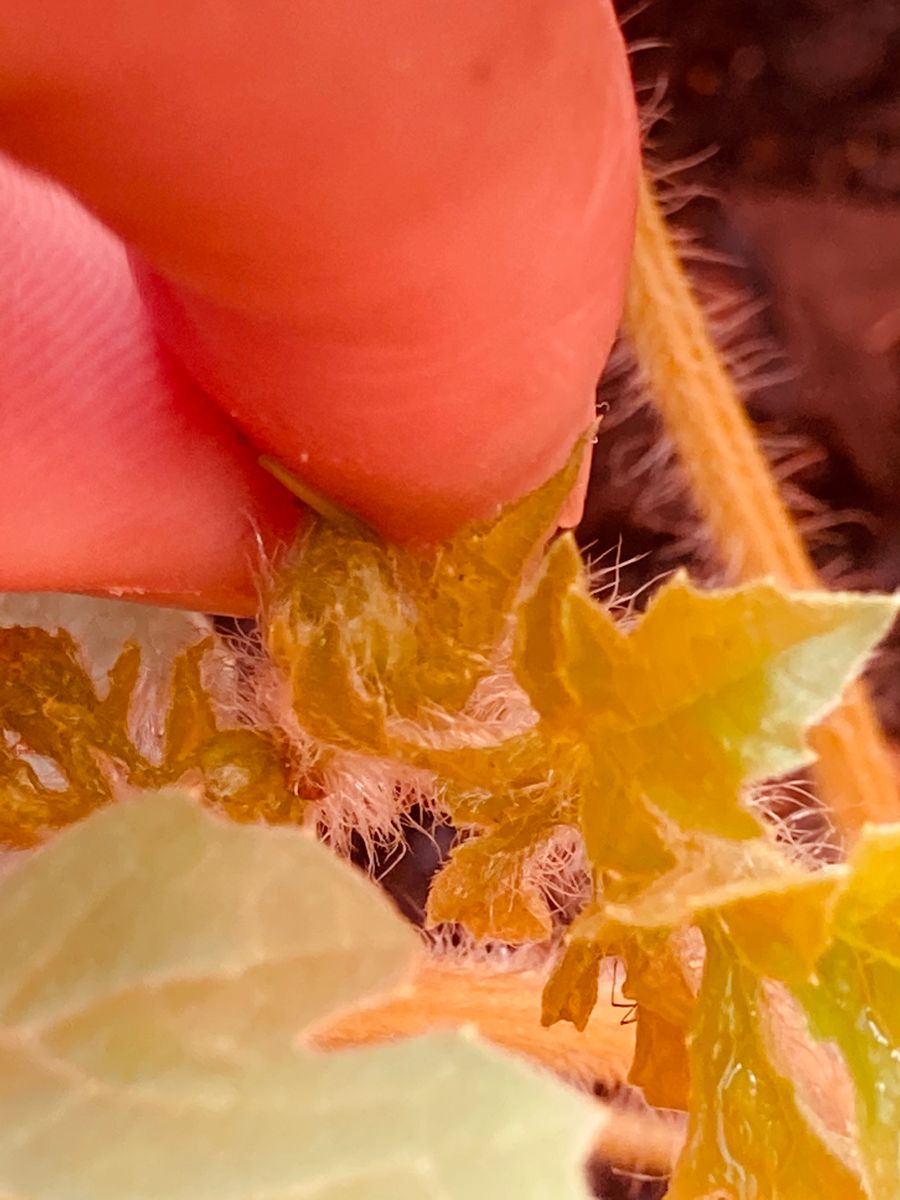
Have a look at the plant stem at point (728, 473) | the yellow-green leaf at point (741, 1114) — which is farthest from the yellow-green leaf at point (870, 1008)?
the plant stem at point (728, 473)

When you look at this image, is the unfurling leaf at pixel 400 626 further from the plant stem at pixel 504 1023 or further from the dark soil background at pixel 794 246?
the dark soil background at pixel 794 246

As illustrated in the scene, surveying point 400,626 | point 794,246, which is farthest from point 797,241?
point 400,626

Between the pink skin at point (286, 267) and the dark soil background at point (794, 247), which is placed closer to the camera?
the pink skin at point (286, 267)

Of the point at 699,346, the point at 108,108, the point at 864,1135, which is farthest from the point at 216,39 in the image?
the point at 699,346

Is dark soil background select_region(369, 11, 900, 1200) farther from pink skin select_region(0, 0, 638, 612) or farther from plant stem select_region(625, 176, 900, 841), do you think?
pink skin select_region(0, 0, 638, 612)

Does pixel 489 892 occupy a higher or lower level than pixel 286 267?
lower

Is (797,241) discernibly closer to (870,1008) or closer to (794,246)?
(794,246)

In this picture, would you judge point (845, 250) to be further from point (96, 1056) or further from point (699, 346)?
point (96, 1056)
